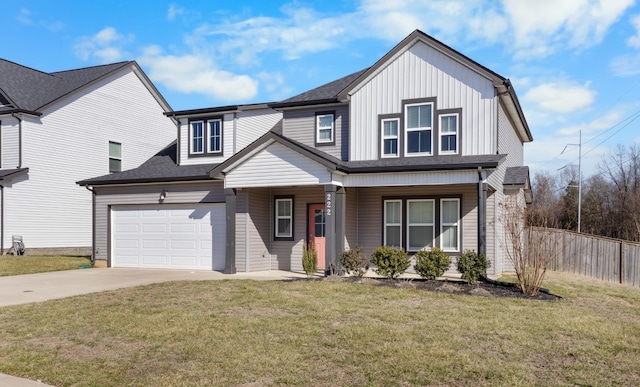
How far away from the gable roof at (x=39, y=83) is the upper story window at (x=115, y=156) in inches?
126

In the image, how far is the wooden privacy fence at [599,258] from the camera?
1969 centimetres

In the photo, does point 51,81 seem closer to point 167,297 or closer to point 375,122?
point 375,122

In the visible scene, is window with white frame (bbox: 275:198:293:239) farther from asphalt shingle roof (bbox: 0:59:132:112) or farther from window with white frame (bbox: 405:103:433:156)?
asphalt shingle roof (bbox: 0:59:132:112)

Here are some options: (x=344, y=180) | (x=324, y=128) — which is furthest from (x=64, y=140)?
(x=344, y=180)

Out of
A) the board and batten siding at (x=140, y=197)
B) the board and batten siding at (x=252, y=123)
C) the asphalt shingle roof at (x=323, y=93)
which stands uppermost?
the asphalt shingle roof at (x=323, y=93)

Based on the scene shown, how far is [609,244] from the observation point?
19.9 m

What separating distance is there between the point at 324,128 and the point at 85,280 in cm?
872

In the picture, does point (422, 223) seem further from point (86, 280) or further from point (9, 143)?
point (9, 143)

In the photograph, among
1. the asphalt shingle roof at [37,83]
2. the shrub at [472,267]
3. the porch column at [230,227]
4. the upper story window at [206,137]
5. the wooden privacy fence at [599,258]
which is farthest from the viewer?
the asphalt shingle roof at [37,83]

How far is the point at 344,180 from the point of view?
53.0ft

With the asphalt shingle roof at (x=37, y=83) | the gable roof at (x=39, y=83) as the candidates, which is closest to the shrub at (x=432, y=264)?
the gable roof at (x=39, y=83)

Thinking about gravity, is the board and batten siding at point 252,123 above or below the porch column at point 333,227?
above

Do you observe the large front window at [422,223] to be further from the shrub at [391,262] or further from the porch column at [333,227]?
the shrub at [391,262]

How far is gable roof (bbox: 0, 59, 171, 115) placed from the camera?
23.2 meters
